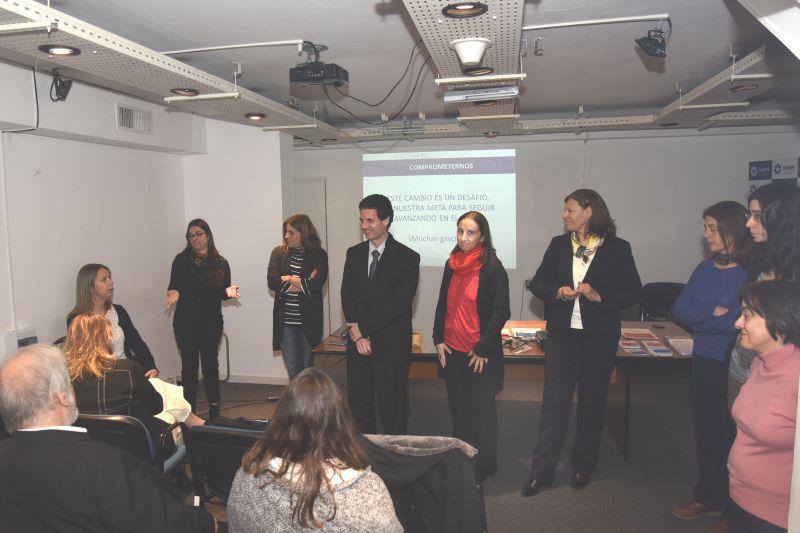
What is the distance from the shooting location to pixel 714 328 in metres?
2.76

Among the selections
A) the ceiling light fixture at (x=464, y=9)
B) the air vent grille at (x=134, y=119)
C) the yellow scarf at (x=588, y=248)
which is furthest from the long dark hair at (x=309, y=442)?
the air vent grille at (x=134, y=119)

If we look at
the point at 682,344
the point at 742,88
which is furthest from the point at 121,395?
the point at 742,88

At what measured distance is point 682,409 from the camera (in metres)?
4.72

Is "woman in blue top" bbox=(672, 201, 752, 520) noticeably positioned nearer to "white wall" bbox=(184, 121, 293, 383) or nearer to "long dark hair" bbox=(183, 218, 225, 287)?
"long dark hair" bbox=(183, 218, 225, 287)

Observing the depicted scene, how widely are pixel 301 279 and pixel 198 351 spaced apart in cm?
114

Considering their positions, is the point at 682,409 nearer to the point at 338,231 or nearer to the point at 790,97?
the point at 790,97

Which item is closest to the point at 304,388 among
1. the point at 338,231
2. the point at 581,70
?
the point at 581,70

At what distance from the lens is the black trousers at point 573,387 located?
3.10 metres

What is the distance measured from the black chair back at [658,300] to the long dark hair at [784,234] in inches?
148

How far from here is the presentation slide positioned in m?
6.48

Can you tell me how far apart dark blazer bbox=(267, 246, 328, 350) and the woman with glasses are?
338 millimetres

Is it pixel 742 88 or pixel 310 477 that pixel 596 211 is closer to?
pixel 742 88

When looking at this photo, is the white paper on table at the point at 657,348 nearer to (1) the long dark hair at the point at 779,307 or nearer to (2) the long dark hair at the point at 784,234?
(2) the long dark hair at the point at 784,234

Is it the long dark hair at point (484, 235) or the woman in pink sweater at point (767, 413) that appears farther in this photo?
the long dark hair at point (484, 235)
